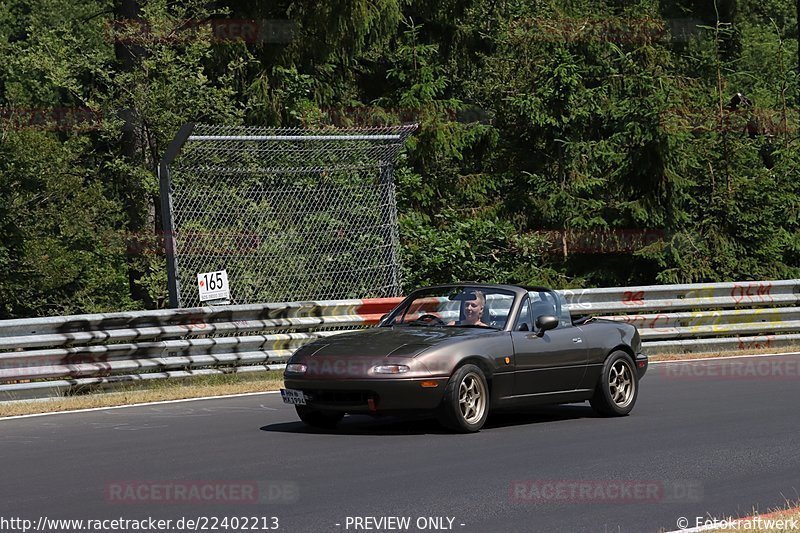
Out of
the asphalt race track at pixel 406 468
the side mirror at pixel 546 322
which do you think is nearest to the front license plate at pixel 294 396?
the asphalt race track at pixel 406 468

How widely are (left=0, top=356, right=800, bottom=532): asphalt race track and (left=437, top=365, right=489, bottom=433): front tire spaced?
16cm

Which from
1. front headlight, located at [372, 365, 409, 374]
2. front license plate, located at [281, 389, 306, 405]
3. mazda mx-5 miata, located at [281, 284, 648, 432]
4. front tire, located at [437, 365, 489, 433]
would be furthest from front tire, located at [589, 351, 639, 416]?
front license plate, located at [281, 389, 306, 405]

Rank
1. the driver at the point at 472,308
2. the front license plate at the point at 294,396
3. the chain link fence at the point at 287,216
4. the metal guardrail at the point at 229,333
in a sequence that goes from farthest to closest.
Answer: the chain link fence at the point at 287,216 < the metal guardrail at the point at 229,333 < the driver at the point at 472,308 < the front license plate at the point at 294,396

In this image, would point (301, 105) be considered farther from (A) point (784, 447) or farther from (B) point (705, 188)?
(A) point (784, 447)

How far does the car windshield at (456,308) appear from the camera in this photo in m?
11.6

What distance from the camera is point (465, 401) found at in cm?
1076

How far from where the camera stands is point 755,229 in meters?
24.0

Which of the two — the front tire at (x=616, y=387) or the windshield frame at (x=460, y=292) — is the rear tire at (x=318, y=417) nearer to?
the windshield frame at (x=460, y=292)

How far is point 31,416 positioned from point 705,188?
616 inches

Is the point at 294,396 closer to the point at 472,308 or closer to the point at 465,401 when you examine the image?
the point at 465,401

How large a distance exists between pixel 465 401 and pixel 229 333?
5240 mm

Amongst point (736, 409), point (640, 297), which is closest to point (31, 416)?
point (736, 409)

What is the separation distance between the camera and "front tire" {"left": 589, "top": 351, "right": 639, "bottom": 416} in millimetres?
12008

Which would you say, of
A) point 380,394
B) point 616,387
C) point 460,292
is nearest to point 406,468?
point 380,394
